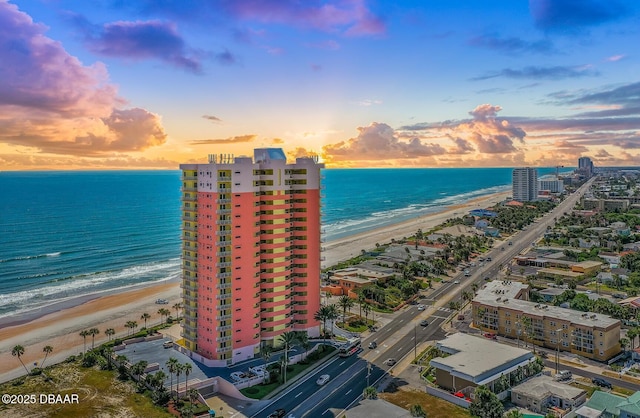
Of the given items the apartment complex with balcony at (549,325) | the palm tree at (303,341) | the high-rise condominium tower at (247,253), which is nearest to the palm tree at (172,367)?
the high-rise condominium tower at (247,253)

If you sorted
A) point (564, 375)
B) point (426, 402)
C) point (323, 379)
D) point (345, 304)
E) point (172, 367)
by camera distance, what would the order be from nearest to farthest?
point (426, 402), point (172, 367), point (323, 379), point (564, 375), point (345, 304)

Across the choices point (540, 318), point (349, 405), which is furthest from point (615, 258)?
point (349, 405)

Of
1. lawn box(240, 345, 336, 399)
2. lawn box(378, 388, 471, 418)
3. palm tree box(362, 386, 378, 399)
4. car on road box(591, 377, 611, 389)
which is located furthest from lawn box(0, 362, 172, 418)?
car on road box(591, 377, 611, 389)

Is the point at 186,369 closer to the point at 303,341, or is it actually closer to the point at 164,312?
the point at 303,341

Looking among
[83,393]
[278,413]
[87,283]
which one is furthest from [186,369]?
[87,283]

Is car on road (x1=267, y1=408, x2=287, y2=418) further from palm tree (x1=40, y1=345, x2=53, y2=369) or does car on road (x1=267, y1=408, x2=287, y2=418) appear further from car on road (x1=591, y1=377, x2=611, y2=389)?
car on road (x1=591, y1=377, x2=611, y2=389)

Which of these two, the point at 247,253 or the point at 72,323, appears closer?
the point at 247,253

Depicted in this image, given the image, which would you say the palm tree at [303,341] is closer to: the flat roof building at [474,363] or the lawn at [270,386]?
the lawn at [270,386]
